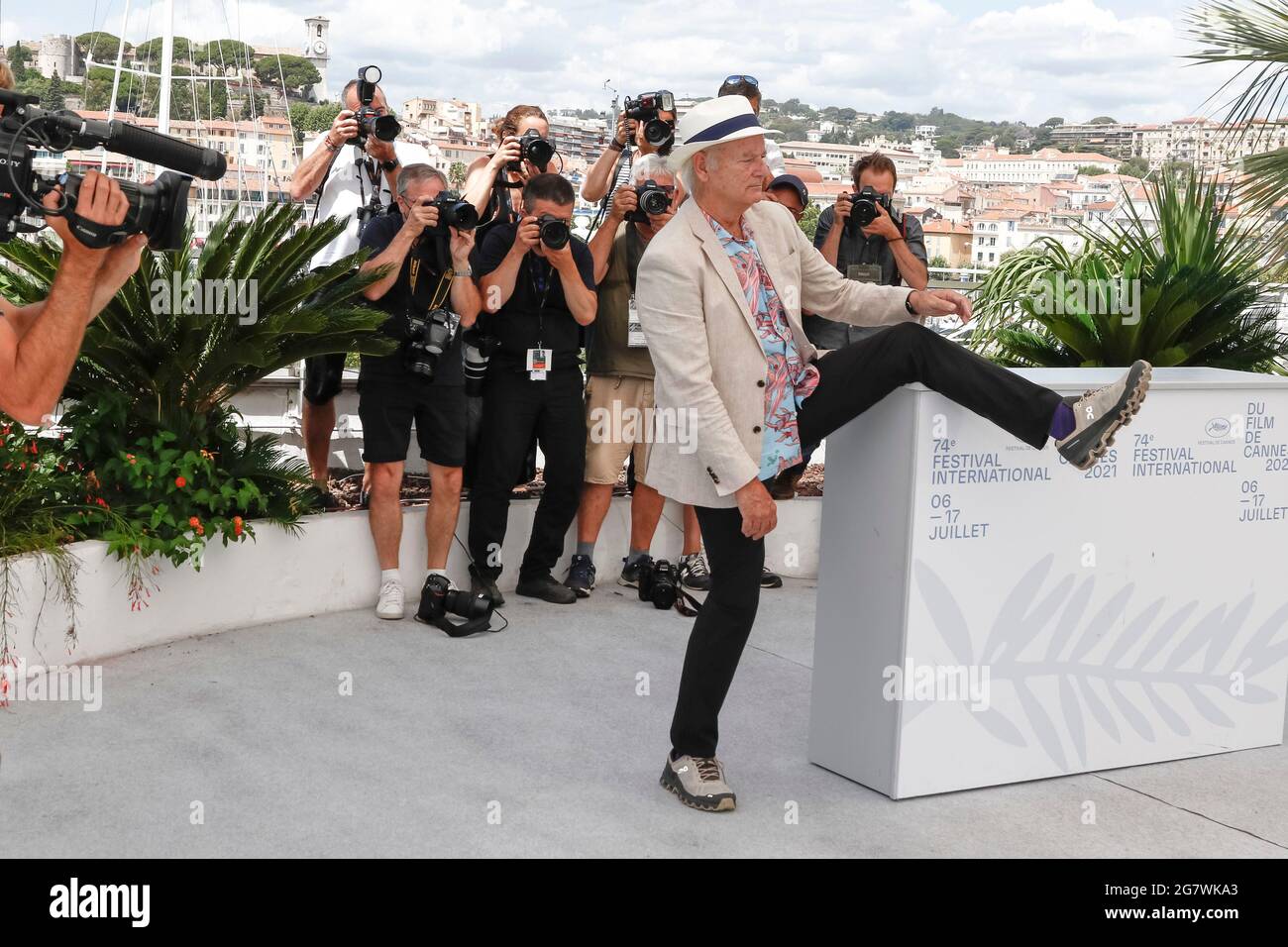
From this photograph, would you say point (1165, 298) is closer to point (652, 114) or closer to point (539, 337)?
point (652, 114)

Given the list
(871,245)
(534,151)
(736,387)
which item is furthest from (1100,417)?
(534,151)

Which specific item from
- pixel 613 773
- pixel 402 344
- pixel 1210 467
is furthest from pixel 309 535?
pixel 1210 467

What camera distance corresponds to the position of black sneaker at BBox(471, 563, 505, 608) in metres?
5.96

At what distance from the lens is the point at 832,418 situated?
3.98m

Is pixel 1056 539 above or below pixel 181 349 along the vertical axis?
below

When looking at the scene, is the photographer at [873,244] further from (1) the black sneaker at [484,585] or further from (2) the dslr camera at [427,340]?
(1) the black sneaker at [484,585]

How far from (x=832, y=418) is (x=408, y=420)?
2.45m

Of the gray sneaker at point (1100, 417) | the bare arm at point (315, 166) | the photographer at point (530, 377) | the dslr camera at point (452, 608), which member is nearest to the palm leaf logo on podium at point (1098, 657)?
the gray sneaker at point (1100, 417)

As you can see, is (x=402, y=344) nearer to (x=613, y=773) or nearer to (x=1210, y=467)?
(x=613, y=773)

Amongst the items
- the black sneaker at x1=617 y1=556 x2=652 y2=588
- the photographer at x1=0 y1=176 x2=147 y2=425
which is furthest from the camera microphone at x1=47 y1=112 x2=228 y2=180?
the black sneaker at x1=617 y1=556 x2=652 y2=588

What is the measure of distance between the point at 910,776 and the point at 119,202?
8.89ft

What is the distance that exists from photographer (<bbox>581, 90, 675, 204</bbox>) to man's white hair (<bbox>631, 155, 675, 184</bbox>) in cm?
2

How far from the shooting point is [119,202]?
2867 millimetres

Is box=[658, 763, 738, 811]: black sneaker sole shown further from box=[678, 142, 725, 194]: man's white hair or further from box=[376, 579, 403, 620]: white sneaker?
box=[376, 579, 403, 620]: white sneaker
